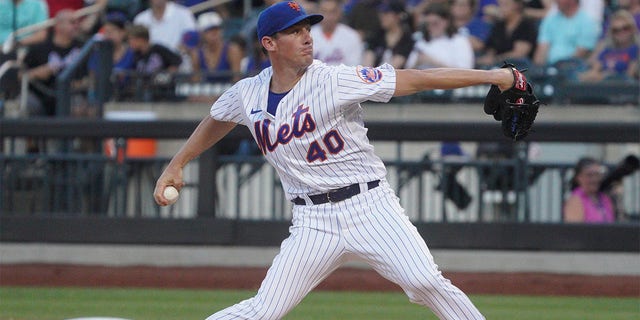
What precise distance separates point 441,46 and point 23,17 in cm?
484

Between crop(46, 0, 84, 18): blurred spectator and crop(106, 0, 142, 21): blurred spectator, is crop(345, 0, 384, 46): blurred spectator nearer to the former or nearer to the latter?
crop(106, 0, 142, 21): blurred spectator

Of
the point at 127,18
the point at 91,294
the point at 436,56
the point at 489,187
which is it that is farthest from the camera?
the point at 127,18

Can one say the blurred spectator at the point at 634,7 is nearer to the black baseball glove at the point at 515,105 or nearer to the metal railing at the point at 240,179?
the metal railing at the point at 240,179

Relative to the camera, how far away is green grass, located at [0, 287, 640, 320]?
8.30 metres

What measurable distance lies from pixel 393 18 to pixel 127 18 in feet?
12.6

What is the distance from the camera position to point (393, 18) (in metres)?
12.6

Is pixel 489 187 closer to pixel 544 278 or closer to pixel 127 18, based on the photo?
pixel 544 278

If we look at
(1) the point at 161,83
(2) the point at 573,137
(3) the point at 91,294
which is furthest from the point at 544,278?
(1) the point at 161,83

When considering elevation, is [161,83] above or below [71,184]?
above

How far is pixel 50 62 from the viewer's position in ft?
42.0

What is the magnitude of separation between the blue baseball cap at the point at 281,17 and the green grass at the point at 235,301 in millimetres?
3173

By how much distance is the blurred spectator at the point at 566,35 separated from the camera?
39.6ft

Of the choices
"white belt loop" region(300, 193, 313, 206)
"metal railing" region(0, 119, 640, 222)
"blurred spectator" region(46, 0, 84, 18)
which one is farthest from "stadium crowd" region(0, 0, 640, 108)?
"white belt loop" region(300, 193, 313, 206)

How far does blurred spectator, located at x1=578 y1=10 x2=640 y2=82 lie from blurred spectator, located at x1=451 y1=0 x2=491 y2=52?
51.3 inches
